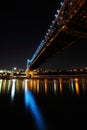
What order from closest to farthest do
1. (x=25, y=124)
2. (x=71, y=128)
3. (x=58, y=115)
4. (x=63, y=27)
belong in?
1. (x=71, y=128)
2. (x=25, y=124)
3. (x=58, y=115)
4. (x=63, y=27)

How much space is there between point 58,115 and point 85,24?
5.35m

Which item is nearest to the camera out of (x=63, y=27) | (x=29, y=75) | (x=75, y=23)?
(x=75, y=23)

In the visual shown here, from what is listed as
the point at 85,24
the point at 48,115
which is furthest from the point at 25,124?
the point at 85,24

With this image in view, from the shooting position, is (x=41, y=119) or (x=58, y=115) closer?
(x=41, y=119)

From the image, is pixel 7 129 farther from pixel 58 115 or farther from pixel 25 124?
pixel 58 115

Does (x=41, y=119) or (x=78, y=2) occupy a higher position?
(x=78, y=2)

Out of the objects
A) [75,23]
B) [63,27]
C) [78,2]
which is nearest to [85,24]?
[75,23]

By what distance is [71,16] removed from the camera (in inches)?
366

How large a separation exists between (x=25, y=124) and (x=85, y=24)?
21.1 feet

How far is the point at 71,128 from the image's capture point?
727 centimetres

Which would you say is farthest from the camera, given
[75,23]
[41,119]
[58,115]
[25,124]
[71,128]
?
[75,23]

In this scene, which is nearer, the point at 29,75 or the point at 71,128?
the point at 71,128

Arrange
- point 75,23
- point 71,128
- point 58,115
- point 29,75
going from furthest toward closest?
1. point 29,75
2. point 75,23
3. point 58,115
4. point 71,128

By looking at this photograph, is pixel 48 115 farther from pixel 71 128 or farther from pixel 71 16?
pixel 71 16
